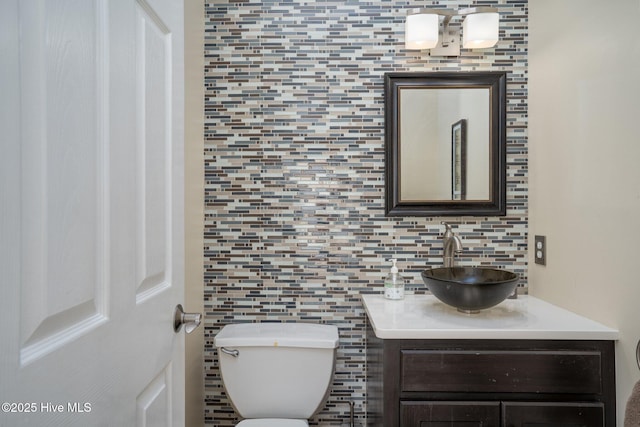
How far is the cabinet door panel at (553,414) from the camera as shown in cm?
129

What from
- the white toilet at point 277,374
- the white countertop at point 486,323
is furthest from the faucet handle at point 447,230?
the white toilet at point 277,374

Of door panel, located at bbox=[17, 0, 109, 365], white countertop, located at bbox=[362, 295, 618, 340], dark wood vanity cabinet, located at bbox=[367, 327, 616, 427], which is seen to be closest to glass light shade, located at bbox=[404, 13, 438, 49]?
white countertop, located at bbox=[362, 295, 618, 340]

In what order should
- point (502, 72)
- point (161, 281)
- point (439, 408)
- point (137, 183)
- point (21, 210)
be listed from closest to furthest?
point (21, 210) → point (137, 183) → point (161, 281) → point (439, 408) → point (502, 72)

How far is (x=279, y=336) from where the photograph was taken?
162 centimetres

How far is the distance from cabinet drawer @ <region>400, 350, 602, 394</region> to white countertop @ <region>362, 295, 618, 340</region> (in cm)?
6

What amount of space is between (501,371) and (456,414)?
205 millimetres

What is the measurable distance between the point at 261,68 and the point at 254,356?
1.29 meters

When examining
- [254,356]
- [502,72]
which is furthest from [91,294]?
[502,72]

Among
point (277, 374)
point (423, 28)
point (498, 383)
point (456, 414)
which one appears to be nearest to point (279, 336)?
point (277, 374)

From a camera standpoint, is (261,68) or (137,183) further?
(261,68)

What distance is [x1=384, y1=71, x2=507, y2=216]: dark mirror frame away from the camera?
1844 millimetres

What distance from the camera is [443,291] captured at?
1.45 meters

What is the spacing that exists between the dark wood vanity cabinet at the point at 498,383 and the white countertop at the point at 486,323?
3 centimetres

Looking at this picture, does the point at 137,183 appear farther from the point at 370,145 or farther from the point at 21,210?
the point at 370,145
